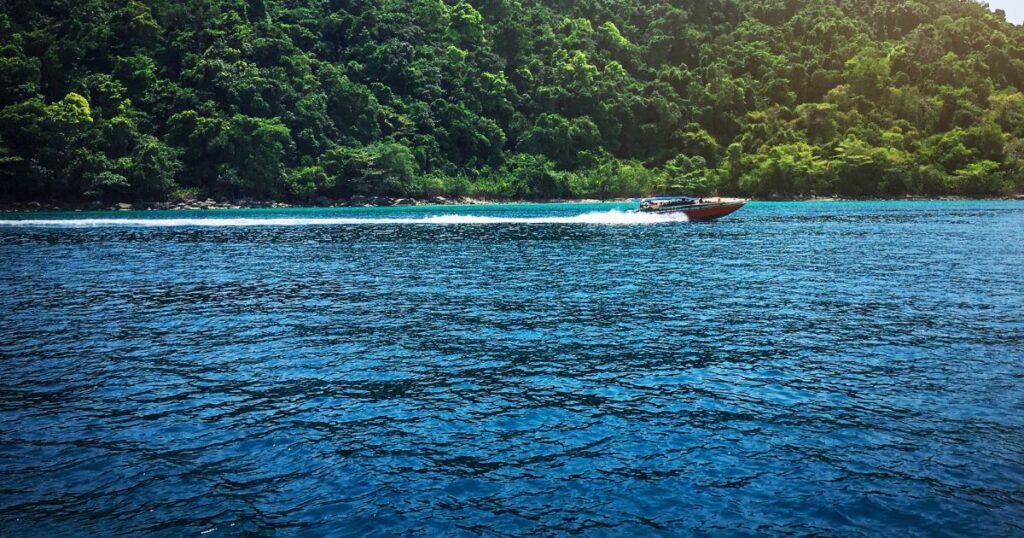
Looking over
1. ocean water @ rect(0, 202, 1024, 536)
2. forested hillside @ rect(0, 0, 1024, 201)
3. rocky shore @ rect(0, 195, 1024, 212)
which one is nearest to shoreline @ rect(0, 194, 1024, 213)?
rocky shore @ rect(0, 195, 1024, 212)

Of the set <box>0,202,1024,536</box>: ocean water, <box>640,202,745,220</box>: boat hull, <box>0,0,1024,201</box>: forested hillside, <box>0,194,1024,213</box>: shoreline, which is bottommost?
<box>0,202,1024,536</box>: ocean water

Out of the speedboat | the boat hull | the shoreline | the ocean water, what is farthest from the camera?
the shoreline

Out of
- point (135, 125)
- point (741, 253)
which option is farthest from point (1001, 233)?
point (135, 125)

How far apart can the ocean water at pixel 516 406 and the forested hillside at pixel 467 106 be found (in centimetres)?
9914

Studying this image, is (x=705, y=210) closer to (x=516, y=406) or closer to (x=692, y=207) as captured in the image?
(x=692, y=207)

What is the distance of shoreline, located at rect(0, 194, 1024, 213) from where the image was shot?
108000 mm

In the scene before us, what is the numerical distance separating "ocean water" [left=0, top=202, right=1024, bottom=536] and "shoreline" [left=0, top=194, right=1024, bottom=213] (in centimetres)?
9281

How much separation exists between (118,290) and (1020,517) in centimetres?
3299

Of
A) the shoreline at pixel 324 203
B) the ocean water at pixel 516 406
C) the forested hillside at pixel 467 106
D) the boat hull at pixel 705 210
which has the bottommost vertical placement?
the ocean water at pixel 516 406

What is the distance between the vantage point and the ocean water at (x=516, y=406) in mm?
9172

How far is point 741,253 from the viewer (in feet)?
142

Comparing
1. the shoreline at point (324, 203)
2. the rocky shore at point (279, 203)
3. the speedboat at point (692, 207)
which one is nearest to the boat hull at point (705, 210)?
the speedboat at point (692, 207)

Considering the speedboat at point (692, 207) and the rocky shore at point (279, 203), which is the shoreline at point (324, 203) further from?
the speedboat at point (692, 207)

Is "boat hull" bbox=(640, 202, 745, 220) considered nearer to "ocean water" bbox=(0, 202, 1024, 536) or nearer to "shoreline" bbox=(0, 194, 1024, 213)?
"ocean water" bbox=(0, 202, 1024, 536)
